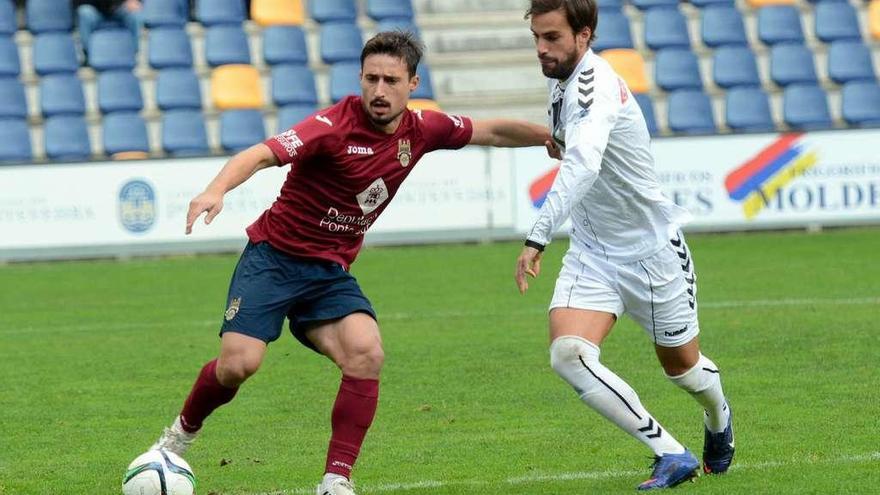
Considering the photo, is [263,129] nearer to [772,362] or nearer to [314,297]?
[772,362]

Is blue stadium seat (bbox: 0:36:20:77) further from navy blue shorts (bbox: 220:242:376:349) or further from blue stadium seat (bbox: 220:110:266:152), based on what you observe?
navy blue shorts (bbox: 220:242:376:349)

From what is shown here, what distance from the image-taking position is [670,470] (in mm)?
6258

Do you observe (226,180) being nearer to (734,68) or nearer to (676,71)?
(676,71)

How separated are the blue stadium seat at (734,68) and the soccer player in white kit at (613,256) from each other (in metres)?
15.0

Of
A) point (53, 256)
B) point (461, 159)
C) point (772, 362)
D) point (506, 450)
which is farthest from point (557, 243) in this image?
point (506, 450)

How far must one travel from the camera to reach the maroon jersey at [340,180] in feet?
20.4

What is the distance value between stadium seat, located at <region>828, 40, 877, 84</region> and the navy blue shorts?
53.0 ft

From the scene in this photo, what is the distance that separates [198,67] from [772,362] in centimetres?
1303

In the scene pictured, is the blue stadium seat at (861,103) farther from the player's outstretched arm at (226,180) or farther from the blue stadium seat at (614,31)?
the player's outstretched arm at (226,180)

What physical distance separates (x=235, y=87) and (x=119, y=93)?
1.46 meters

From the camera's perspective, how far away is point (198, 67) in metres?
21.3

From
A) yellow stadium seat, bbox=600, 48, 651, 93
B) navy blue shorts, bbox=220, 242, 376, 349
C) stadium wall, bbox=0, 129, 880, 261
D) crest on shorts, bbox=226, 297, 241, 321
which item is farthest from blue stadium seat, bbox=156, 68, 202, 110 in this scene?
crest on shorts, bbox=226, 297, 241, 321

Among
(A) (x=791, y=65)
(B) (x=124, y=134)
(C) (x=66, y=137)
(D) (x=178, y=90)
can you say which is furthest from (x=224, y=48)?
(A) (x=791, y=65)

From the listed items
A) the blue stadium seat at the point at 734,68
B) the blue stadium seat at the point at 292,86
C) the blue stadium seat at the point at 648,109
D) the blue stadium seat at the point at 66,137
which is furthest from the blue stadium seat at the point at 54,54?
the blue stadium seat at the point at 734,68
